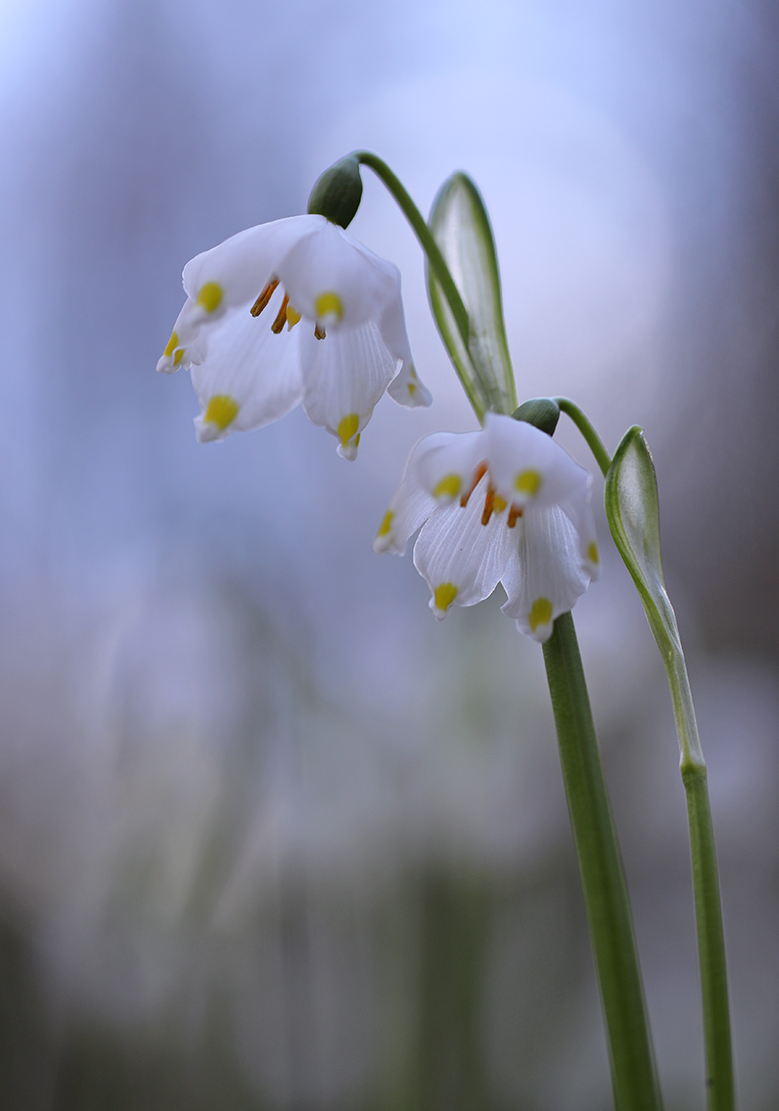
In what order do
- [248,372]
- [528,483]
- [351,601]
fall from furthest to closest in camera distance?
[351,601], [248,372], [528,483]

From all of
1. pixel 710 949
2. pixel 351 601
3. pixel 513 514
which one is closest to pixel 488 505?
pixel 513 514

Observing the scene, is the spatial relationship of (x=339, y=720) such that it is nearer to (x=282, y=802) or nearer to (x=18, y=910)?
(x=282, y=802)

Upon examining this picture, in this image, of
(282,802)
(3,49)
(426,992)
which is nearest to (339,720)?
(282,802)

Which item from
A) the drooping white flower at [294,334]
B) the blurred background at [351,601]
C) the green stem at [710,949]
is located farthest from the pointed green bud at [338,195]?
the blurred background at [351,601]

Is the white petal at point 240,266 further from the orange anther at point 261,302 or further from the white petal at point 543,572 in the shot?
the white petal at point 543,572

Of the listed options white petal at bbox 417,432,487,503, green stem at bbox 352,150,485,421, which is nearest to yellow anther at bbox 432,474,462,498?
white petal at bbox 417,432,487,503

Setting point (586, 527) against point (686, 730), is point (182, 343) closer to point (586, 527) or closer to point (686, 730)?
point (586, 527)
